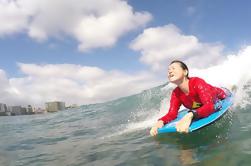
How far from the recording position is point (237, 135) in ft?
21.7

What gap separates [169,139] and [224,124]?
5.55 feet

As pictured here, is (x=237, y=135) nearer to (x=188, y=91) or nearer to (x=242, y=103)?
(x=188, y=91)

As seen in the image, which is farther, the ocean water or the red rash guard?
the red rash guard

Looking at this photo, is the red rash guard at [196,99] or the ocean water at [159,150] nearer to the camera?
the ocean water at [159,150]

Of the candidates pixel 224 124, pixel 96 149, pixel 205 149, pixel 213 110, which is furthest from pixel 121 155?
pixel 224 124

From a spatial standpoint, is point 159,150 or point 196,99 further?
point 196,99

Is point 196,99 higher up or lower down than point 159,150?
higher up

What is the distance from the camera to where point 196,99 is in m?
7.17

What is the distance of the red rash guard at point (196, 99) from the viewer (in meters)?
6.66

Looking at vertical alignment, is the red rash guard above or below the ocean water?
above

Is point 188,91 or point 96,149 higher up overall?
point 188,91

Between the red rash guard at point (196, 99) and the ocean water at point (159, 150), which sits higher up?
the red rash guard at point (196, 99)

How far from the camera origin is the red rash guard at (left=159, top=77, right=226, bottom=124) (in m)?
6.66

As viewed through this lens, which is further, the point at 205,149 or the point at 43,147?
the point at 43,147
